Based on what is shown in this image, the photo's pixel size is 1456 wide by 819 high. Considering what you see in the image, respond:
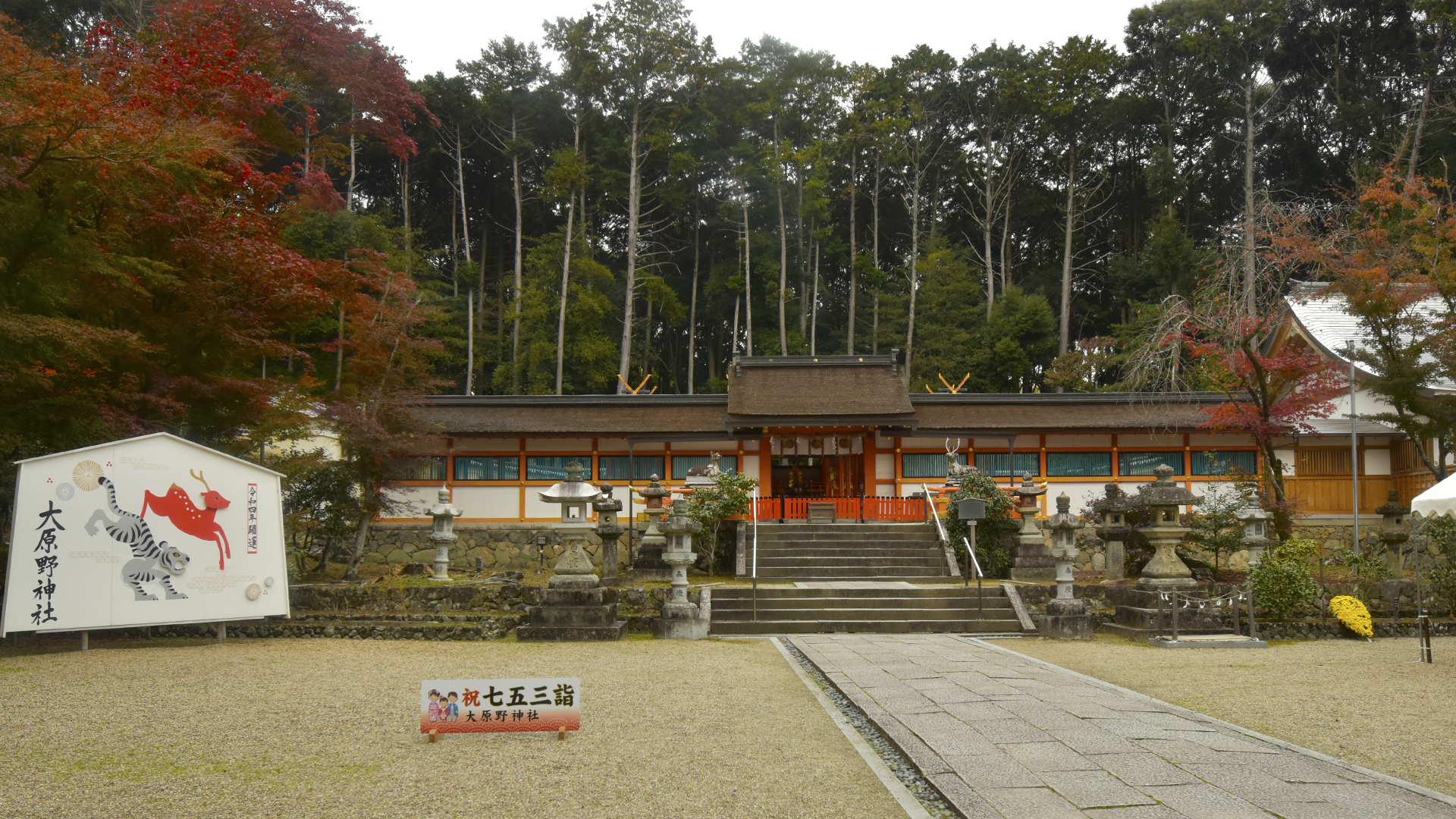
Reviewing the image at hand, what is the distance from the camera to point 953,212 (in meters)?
36.7

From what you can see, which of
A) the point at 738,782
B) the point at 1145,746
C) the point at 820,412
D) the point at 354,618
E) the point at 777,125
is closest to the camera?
the point at 738,782

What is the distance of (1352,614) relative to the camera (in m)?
11.3

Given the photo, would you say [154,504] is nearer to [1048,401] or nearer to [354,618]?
[354,618]

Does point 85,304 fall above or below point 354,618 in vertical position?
above

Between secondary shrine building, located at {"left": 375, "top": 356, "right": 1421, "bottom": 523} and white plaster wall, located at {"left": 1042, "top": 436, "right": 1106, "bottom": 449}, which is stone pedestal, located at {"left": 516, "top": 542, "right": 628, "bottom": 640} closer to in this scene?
secondary shrine building, located at {"left": 375, "top": 356, "right": 1421, "bottom": 523}

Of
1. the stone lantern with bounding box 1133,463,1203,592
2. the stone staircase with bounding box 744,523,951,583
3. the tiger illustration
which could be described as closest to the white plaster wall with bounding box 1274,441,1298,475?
the stone lantern with bounding box 1133,463,1203,592

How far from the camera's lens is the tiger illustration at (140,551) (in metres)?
9.16

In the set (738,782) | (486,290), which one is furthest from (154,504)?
(486,290)

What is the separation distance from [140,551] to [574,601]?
500 centimetres

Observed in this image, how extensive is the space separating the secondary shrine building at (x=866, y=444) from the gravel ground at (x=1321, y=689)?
8.53 meters

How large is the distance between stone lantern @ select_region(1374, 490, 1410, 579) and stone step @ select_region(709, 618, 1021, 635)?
702 cm

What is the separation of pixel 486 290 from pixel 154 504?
27.5m

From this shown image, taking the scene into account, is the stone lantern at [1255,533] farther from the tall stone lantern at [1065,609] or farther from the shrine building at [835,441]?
the shrine building at [835,441]

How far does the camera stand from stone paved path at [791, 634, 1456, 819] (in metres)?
4.41
